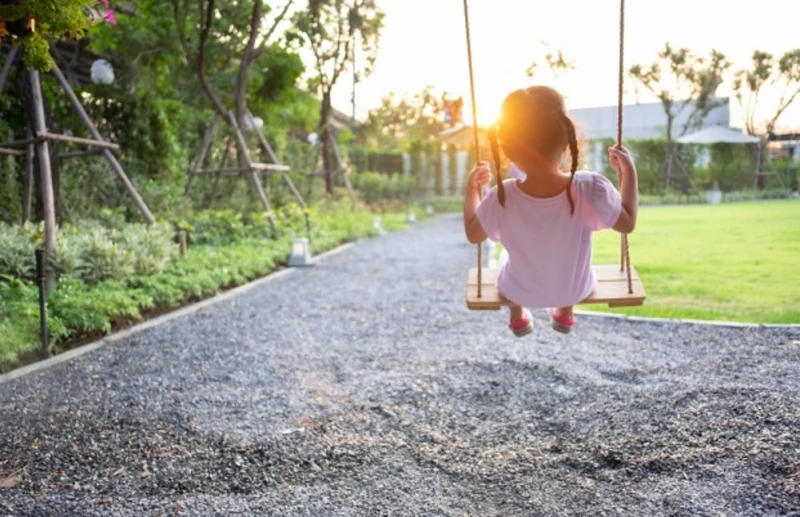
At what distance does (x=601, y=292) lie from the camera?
8.37 feet

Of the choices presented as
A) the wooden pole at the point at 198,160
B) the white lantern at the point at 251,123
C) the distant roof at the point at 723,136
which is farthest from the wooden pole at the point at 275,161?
the distant roof at the point at 723,136

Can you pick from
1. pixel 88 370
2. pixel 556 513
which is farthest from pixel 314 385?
pixel 556 513

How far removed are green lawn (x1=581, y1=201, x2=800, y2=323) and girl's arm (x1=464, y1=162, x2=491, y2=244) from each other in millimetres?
2989

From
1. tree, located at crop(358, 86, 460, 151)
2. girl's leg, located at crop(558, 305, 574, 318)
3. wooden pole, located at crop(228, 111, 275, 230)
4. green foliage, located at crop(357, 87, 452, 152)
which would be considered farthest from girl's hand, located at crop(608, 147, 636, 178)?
tree, located at crop(358, 86, 460, 151)

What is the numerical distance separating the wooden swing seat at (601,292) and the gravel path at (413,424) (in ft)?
1.86

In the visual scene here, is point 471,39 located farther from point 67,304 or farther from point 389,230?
point 389,230

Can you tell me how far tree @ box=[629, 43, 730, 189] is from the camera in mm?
6133

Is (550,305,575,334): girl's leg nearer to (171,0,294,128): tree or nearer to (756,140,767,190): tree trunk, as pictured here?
(756,140,767,190): tree trunk

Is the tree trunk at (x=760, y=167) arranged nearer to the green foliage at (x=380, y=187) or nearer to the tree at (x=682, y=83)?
the tree at (x=682, y=83)

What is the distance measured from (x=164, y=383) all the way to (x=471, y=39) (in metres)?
2.36

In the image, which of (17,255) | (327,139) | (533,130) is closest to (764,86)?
(533,130)

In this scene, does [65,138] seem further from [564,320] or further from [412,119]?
[412,119]

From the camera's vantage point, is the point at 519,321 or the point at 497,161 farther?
the point at 519,321

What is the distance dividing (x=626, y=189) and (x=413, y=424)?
1.36 metres
